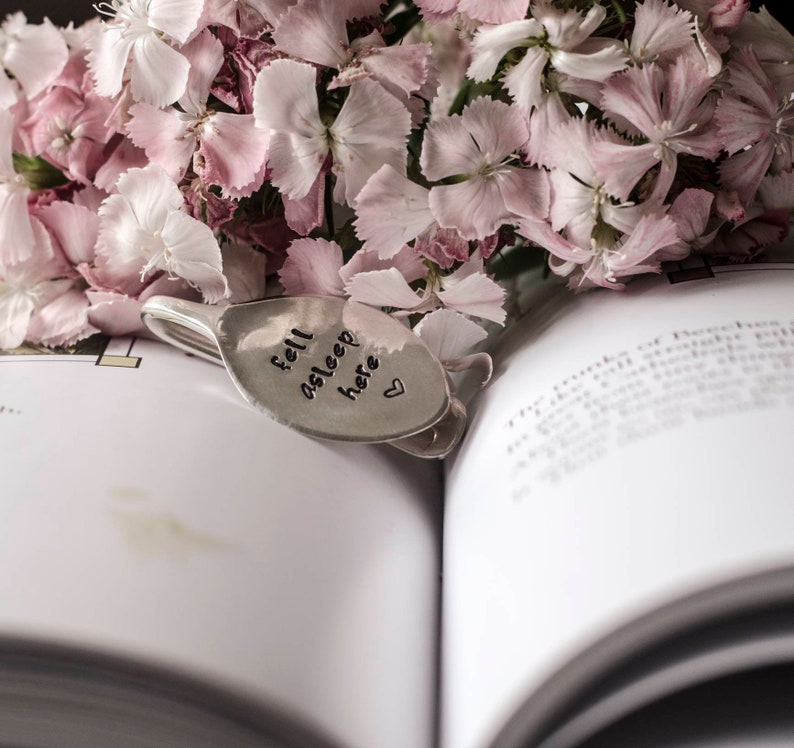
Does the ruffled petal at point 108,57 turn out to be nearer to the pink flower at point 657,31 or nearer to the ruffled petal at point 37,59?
the ruffled petal at point 37,59

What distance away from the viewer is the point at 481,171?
31 centimetres

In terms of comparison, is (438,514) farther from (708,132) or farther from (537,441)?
(708,132)

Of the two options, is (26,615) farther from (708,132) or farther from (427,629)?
(708,132)

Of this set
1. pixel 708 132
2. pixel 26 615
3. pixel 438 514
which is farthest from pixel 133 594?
pixel 708 132

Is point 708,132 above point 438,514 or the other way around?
above

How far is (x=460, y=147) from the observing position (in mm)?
308

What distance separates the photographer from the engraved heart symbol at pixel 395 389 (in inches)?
12.9

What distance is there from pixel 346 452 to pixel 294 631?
79 millimetres

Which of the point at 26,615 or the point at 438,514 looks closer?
the point at 26,615

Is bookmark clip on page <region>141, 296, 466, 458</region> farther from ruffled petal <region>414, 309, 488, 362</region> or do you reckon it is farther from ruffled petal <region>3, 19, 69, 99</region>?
ruffled petal <region>3, 19, 69, 99</region>

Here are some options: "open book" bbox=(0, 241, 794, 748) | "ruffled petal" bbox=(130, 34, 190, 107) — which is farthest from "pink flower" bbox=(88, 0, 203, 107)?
"open book" bbox=(0, 241, 794, 748)

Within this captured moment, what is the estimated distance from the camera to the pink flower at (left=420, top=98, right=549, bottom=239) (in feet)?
1.01

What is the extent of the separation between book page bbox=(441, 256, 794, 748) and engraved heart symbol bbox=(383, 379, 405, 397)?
32 mm

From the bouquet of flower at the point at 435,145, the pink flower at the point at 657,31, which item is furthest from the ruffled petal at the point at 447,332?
the pink flower at the point at 657,31
